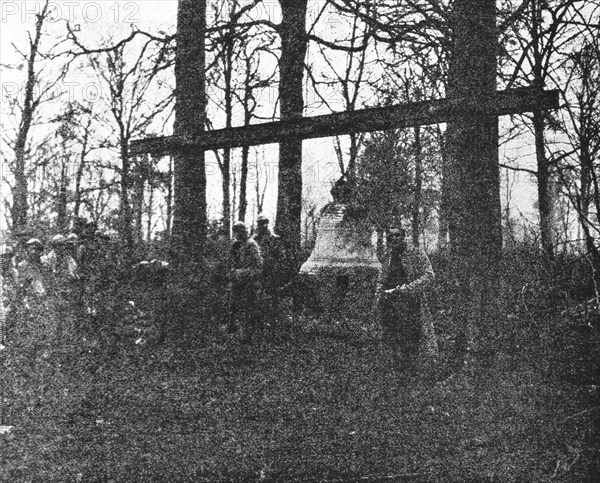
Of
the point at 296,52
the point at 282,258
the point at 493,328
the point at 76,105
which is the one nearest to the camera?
the point at 493,328

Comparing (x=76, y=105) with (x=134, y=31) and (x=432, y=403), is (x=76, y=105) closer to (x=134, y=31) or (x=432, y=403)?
(x=134, y=31)

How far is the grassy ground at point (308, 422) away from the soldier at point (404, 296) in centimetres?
31

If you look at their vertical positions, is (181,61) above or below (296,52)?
below

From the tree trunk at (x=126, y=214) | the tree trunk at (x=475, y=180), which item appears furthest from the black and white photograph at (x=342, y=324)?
the tree trunk at (x=126, y=214)

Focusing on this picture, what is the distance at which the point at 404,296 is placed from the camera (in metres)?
6.55

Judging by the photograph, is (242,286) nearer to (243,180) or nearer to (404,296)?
(404,296)

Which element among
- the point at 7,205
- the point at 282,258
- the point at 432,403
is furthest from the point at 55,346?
the point at 7,205

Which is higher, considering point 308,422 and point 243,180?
point 243,180

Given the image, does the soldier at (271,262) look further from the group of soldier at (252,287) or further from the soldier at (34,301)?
the soldier at (34,301)

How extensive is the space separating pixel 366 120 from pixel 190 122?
3.84 meters

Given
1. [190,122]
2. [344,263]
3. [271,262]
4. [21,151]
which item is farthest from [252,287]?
[21,151]

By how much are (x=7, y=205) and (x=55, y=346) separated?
20100mm

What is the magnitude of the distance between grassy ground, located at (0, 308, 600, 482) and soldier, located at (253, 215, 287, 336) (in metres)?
1.94

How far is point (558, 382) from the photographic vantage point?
500cm
